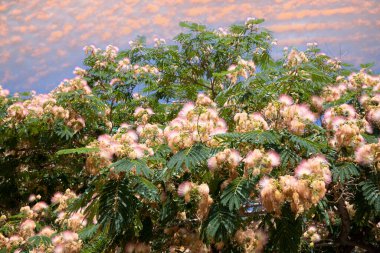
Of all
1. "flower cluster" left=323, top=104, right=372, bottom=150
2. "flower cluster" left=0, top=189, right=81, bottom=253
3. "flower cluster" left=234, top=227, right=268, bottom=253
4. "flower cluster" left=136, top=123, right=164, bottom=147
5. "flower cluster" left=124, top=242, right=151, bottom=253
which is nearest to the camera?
"flower cluster" left=323, top=104, right=372, bottom=150

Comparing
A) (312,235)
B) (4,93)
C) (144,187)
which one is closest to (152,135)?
(144,187)

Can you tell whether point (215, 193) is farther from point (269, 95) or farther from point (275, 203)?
point (269, 95)

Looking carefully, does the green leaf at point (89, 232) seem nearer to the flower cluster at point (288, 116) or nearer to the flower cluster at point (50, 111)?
the flower cluster at point (288, 116)

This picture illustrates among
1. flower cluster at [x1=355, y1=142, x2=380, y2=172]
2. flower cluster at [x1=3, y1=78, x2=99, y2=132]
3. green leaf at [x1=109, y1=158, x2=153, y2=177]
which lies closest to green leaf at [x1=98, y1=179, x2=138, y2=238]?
green leaf at [x1=109, y1=158, x2=153, y2=177]

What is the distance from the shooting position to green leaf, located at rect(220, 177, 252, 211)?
3723 mm

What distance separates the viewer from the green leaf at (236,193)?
3.72 meters

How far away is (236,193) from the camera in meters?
3.81

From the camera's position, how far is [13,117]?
8234 mm

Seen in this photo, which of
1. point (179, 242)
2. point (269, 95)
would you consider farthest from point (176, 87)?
point (179, 242)

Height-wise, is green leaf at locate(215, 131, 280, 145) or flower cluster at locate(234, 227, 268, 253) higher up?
green leaf at locate(215, 131, 280, 145)

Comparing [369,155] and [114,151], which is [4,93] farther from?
[369,155]

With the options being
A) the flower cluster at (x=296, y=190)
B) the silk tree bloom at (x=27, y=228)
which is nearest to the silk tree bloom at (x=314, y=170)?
the flower cluster at (x=296, y=190)

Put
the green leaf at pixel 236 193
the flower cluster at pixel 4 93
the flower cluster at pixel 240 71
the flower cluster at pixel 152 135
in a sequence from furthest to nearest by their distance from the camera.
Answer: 1. the flower cluster at pixel 4 93
2. the flower cluster at pixel 240 71
3. the flower cluster at pixel 152 135
4. the green leaf at pixel 236 193

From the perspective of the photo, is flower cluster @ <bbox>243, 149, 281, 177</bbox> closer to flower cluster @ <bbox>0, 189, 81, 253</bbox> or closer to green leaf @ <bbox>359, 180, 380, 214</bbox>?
green leaf @ <bbox>359, 180, 380, 214</bbox>
